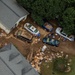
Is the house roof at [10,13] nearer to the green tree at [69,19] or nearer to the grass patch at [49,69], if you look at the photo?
the green tree at [69,19]

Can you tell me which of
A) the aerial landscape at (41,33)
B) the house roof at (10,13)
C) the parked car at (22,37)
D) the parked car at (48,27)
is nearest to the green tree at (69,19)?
the aerial landscape at (41,33)

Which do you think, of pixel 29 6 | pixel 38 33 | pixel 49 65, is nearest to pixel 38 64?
pixel 49 65

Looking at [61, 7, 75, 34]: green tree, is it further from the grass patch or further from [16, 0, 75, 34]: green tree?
the grass patch

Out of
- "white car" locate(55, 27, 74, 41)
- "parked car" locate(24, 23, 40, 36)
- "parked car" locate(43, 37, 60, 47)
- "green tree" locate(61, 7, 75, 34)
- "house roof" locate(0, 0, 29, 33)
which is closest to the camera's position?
"green tree" locate(61, 7, 75, 34)

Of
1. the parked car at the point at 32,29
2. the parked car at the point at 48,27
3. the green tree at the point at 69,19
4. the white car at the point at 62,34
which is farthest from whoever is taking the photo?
the parked car at the point at 48,27

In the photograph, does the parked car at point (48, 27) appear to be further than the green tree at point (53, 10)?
Yes

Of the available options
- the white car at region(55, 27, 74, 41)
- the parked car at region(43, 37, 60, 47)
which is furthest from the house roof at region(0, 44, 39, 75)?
the white car at region(55, 27, 74, 41)

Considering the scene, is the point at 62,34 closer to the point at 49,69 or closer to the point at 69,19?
the point at 69,19

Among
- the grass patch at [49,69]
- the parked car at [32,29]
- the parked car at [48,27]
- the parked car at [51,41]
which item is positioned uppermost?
the parked car at [32,29]
